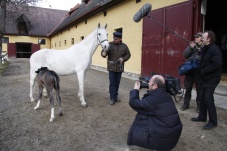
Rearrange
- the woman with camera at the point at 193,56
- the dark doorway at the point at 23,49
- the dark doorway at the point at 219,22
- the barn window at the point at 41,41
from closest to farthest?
the woman with camera at the point at 193,56 < the dark doorway at the point at 219,22 < the barn window at the point at 41,41 < the dark doorway at the point at 23,49

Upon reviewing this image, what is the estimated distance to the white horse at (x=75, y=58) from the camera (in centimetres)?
529

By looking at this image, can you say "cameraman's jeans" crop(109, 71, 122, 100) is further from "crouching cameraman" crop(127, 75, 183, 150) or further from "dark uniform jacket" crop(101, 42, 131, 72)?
"crouching cameraman" crop(127, 75, 183, 150)

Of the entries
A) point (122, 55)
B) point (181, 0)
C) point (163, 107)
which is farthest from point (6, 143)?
A: point (181, 0)

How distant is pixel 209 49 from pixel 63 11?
39.8m

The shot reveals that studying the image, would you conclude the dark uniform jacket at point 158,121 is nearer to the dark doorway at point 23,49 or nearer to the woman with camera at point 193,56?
the woman with camera at point 193,56

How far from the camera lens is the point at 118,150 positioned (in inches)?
128

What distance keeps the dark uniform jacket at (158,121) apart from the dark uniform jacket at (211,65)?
152cm

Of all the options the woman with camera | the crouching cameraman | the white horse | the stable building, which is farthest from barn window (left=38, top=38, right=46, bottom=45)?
the crouching cameraman

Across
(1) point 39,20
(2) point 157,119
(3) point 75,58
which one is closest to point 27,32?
(1) point 39,20

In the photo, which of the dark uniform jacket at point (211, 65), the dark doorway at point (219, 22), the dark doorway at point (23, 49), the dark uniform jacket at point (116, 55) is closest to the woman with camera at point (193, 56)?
the dark uniform jacket at point (211, 65)

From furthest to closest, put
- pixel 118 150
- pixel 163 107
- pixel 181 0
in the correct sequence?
pixel 181 0, pixel 118 150, pixel 163 107

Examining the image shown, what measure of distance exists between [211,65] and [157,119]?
1.75m

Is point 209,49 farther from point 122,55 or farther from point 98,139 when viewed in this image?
point 98,139

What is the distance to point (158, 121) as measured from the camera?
2.71 meters
